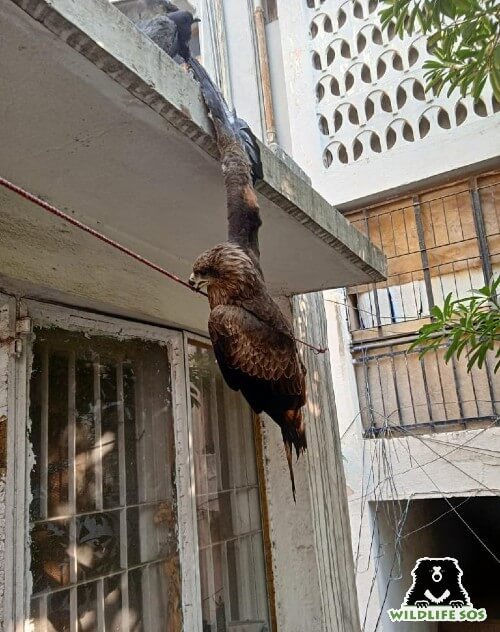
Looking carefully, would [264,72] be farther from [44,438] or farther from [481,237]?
[44,438]

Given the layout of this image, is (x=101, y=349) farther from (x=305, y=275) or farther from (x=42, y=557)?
(x=305, y=275)

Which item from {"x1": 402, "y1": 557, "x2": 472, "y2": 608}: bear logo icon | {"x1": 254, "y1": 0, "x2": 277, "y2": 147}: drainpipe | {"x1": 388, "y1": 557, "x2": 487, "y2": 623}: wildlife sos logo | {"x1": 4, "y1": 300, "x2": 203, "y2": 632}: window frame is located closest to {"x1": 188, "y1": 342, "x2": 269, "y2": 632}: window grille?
{"x1": 4, "y1": 300, "x2": 203, "y2": 632}: window frame

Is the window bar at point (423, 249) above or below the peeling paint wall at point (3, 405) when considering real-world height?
above

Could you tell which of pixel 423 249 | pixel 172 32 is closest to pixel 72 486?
pixel 172 32

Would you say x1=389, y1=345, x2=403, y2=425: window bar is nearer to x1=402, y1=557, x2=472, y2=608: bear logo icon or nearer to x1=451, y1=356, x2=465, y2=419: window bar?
x1=451, y1=356, x2=465, y2=419: window bar

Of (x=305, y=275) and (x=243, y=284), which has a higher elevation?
(x=305, y=275)

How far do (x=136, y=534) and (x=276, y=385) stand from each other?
4.62 ft

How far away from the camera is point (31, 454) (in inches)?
85.0

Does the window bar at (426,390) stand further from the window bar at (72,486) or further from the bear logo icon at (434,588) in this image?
the window bar at (72,486)

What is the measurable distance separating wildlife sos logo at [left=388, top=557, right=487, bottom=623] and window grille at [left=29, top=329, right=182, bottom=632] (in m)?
3.41

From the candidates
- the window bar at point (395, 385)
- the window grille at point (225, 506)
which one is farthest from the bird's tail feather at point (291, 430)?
the window bar at point (395, 385)

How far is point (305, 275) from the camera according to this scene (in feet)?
10.7

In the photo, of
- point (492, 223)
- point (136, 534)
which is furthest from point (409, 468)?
point (136, 534)

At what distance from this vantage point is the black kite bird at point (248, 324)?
149 cm
